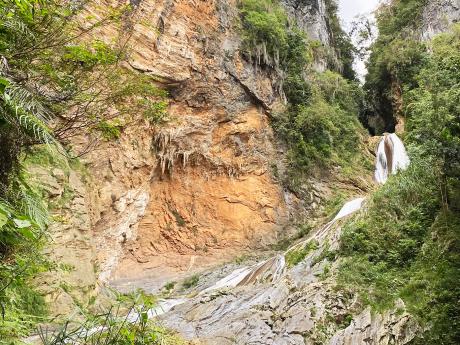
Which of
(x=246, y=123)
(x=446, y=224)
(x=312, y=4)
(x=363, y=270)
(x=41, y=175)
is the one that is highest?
(x=312, y=4)

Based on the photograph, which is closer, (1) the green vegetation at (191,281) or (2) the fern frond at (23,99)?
(2) the fern frond at (23,99)

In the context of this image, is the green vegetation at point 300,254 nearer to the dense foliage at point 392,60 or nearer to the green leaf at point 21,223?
the green leaf at point 21,223

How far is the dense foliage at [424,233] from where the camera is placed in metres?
5.57

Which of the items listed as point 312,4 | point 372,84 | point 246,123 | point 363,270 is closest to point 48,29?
point 363,270

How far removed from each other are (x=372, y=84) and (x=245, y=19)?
10816mm

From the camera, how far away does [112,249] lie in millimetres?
13680

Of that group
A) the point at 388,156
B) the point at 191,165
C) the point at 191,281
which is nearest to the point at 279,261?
the point at 191,281

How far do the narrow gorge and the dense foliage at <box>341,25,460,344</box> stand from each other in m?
0.04

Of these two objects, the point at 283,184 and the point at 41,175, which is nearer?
the point at 41,175

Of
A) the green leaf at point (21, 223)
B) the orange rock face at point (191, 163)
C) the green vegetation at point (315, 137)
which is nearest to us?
the green leaf at point (21, 223)

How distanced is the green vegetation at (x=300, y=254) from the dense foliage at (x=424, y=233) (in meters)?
1.57

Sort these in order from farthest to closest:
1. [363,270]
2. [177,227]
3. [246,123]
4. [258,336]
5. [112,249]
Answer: [246,123]
[177,227]
[112,249]
[363,270]
[258,336]

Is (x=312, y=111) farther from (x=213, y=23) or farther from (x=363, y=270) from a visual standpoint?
(x=363, y=270)

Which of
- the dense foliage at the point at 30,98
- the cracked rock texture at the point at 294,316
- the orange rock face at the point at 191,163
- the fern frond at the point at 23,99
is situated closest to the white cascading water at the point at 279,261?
the cracked rock texture at the point at 294,316
